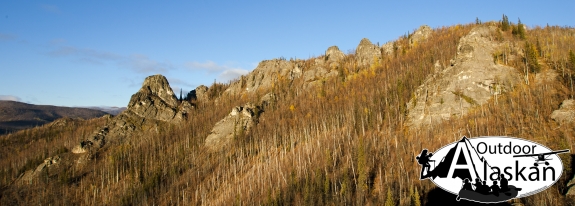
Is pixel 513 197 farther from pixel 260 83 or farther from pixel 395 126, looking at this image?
pixel 260 83

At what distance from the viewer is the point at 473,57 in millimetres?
40625

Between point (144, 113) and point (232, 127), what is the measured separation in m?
21.6

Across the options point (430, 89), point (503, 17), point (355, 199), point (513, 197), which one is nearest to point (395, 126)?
point (430, 89)

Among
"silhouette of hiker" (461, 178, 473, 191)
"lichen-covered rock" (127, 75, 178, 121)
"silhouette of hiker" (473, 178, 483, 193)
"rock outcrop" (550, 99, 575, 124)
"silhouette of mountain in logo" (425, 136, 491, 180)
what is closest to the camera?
"silhouette of hiker" (473, 178, 483, 193)

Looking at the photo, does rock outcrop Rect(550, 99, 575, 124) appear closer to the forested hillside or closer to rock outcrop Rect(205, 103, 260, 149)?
the forested hillside

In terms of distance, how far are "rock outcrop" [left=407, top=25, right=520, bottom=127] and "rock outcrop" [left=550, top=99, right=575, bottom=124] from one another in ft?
23.9

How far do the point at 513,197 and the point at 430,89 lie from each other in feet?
71.0

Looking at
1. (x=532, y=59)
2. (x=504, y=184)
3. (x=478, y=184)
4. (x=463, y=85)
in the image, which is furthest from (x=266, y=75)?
(x=504, y=184)

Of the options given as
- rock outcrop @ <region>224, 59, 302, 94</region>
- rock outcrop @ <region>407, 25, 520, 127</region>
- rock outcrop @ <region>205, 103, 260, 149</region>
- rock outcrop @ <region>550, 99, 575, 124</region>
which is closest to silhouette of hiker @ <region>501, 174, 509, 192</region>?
rock outcrop @ <region>550, 99, 575, 124</region>

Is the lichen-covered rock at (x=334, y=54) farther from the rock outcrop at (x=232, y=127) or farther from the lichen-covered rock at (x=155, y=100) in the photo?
the lichen-covered rock at (x=155, y=100)

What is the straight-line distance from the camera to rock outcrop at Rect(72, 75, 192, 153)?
2616 inches

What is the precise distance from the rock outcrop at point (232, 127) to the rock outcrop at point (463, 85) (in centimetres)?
2814

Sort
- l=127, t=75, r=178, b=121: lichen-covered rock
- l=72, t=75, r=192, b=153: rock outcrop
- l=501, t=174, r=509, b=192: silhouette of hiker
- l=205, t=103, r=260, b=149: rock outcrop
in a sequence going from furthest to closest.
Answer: l=127, t=75, r=178, b=121: lichen-covered rock, l=72, t=75, r=192, b=153: rock outcrop, l=205, t=103, r=260, b=149: rock outcrop, l=501, t=174, r=509, b=192: silhouette of hiker

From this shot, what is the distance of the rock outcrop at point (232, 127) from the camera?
58562 millimetres
